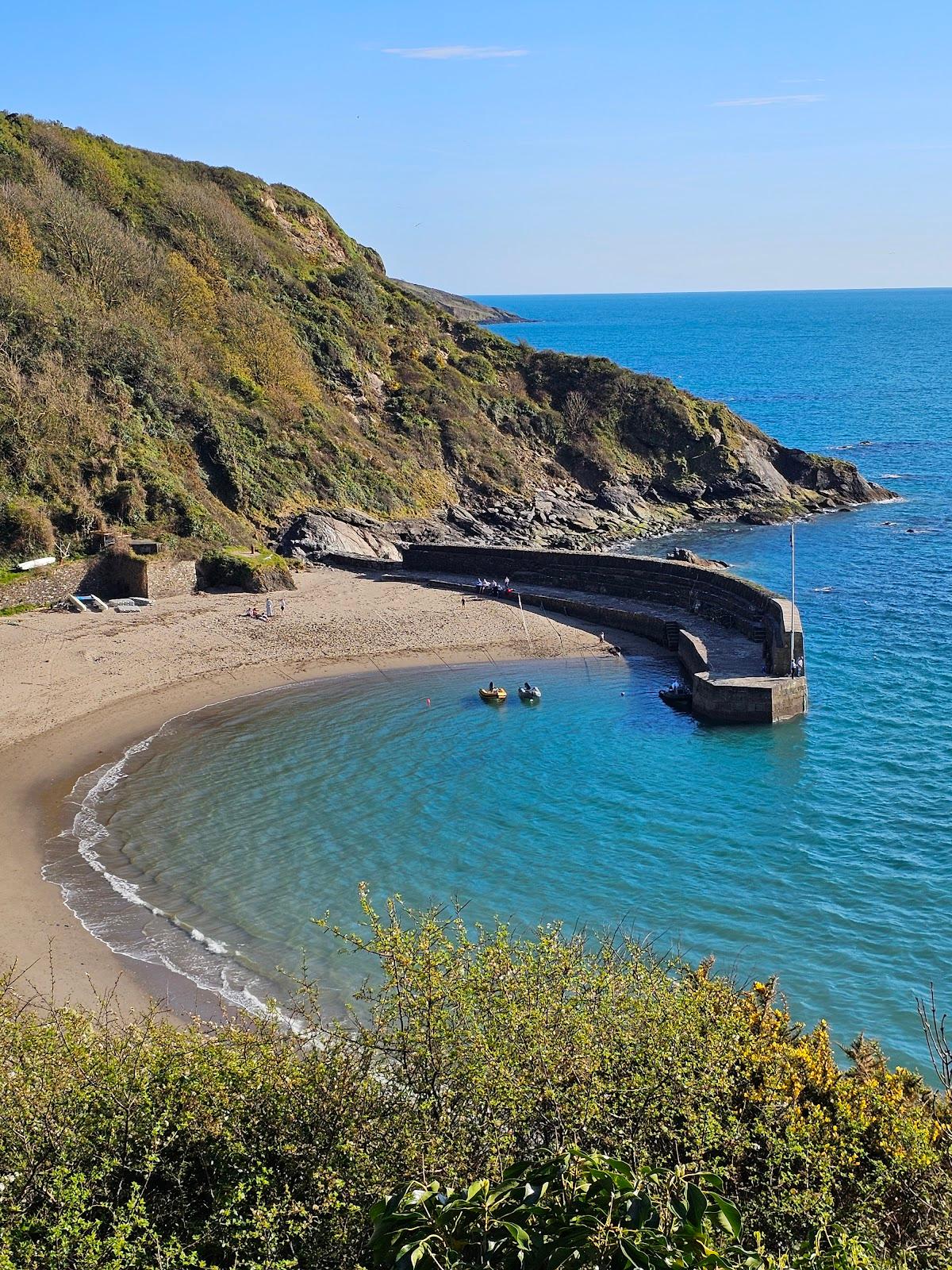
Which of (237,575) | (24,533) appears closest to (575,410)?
(237,575)

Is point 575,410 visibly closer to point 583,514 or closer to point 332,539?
point 583,514

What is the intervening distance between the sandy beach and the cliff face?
600cm

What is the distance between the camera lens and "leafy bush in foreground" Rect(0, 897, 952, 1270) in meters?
7.88

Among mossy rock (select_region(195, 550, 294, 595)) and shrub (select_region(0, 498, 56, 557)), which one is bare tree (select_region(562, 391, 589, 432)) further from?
shrub (select_region(0, 498, 56, 557))

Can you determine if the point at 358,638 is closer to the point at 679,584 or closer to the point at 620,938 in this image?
the point at 679,584

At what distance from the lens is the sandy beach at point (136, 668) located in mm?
17734

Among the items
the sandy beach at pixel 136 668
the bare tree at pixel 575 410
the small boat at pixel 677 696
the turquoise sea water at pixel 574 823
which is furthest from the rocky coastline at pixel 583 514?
the turquoise sea water at pixel 574 823

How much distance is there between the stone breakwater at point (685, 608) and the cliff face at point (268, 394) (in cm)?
875

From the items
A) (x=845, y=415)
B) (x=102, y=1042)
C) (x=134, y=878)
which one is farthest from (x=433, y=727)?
(x=845, y=415)

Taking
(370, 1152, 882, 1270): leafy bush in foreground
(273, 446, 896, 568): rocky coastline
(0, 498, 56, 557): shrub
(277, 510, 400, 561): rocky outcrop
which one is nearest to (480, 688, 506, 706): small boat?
(277, 510, 400, 561): rocky outcrop

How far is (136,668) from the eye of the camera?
104 feet

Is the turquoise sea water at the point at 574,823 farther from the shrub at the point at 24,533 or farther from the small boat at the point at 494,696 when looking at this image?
the shrub at the point at 24,533

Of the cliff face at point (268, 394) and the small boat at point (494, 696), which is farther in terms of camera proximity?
the cliff face at point (268, 394)

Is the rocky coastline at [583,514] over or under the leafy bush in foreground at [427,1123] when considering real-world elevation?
over
